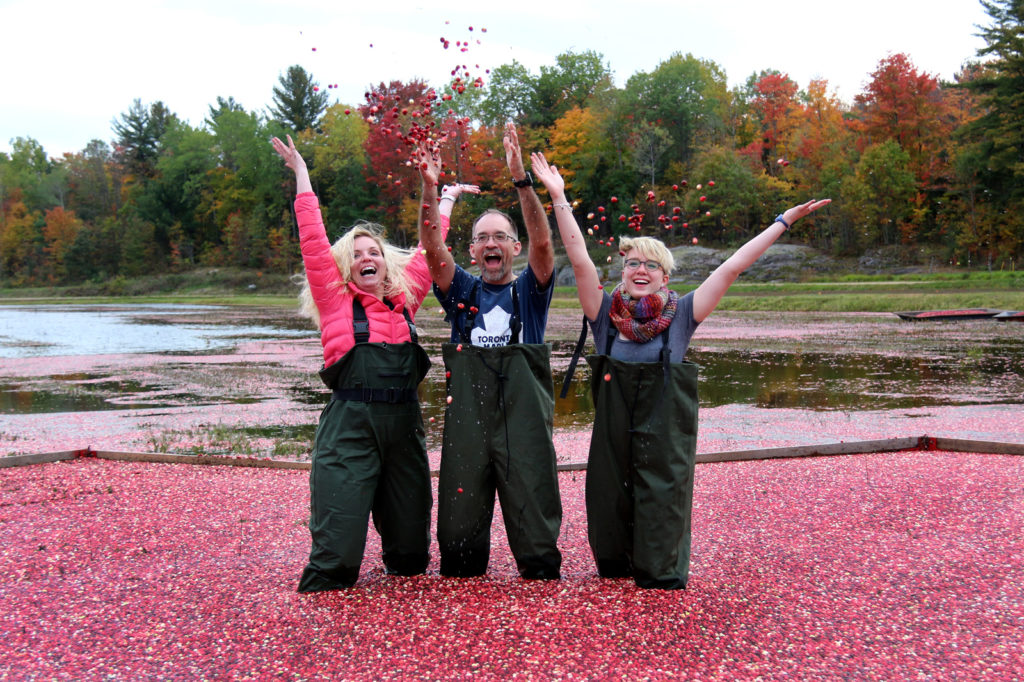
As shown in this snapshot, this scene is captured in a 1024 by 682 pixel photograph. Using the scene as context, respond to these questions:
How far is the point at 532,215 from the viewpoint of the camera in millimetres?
4430

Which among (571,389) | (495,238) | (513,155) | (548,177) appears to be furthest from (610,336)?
(571,389)

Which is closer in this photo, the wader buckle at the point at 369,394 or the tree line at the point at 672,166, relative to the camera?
the wader buckle at the point at 369,394

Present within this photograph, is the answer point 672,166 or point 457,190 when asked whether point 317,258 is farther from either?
point 672,166

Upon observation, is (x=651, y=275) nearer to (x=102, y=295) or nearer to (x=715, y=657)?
(x=715, y=657)

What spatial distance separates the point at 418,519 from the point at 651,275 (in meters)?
2.05

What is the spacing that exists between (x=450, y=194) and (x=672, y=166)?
53.0 m

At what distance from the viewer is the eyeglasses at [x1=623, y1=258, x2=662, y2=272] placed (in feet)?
14.6

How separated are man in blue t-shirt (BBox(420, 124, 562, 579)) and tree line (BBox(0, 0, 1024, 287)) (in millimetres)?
17363

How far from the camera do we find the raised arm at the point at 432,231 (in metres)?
4.61

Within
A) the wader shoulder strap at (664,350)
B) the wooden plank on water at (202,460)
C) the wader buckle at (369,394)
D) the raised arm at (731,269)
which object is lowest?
the wooden plank on water at (202,460)

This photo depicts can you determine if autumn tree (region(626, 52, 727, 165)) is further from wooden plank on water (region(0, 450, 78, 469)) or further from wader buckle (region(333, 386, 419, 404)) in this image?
wader buckle (region(333, 386, 419, 404))

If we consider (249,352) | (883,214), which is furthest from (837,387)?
(883,214)

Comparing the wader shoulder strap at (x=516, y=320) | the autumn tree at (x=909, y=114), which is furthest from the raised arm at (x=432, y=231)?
the autumn tree at (x=909, y=114)

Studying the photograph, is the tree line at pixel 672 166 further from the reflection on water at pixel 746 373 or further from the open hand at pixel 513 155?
the open hand at pixel 513 155
